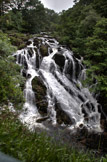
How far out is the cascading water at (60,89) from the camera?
892 centimetres

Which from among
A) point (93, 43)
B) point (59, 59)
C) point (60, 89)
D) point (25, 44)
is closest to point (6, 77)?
point (60, 89)

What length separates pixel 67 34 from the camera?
18.3m

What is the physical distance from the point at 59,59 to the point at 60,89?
3985mm

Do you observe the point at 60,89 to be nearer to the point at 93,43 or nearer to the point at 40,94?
the point at 40,94

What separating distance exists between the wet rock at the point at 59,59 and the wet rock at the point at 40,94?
→ 10.7ft

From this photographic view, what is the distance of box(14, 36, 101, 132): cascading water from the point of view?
8.92 metres

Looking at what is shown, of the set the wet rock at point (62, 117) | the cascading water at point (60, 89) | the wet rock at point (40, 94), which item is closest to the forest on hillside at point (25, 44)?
the cascading water at point (60, 89)

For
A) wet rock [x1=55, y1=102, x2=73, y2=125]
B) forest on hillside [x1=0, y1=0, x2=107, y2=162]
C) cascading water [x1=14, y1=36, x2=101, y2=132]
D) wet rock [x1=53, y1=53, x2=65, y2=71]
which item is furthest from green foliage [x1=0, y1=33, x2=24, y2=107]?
wet rock [x1=53, y1=53, x2=65, y2=71]

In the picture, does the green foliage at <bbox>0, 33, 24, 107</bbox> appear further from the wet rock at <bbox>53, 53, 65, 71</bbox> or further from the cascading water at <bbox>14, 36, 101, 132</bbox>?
the wet rock at <bbox>53, 53, 65, 71</bbox>

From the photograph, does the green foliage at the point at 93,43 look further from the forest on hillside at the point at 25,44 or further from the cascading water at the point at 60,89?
the cascading water at the point at 60,89

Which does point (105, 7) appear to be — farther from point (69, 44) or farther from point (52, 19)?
point (52, 19)

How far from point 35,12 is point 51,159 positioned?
3277 centimetres

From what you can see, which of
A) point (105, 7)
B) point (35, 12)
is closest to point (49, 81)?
point (105, 7)

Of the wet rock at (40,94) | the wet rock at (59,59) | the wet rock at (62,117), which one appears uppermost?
the wet rock at (59,59)
